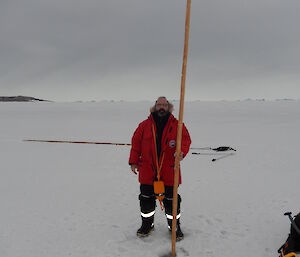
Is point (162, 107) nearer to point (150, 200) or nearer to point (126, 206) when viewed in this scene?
point (150, 200)

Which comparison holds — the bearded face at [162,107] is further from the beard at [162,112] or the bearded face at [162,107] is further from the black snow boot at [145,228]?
the black snow boot at [145,228]

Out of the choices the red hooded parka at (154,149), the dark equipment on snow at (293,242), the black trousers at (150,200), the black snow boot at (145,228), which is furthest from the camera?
the black snow boot at (145,228)

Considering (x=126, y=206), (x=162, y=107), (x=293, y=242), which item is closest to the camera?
(x=293, y=242)

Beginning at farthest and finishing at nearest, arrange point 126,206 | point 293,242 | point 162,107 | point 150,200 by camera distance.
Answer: point 126,206 < point 150,200 < point 162,107 < point 293,242

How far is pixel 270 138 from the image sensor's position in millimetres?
A: 15523

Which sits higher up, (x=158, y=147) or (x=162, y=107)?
(x=162, y=107)

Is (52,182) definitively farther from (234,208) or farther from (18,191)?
(234,208)

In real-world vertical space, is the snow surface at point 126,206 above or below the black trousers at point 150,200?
below

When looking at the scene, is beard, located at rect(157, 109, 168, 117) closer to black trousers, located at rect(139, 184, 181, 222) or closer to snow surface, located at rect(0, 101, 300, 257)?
black trousers, located at rect(139, 184, 181, 222)

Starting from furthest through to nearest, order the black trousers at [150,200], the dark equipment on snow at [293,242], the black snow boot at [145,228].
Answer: the black snow boot at [145,228] < the black trousers at [150,200] < the dark equipment on snow at [293,242]

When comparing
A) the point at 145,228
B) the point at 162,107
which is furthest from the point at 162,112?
the point at 145,228

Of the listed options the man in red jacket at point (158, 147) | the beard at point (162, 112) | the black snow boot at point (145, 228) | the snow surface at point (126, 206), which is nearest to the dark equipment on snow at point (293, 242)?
the snow surface at point (126, 206)

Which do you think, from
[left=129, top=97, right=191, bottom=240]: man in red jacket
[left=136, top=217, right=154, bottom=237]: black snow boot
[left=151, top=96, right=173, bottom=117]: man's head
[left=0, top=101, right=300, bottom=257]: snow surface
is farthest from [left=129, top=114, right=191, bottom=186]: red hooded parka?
[left=0, top=101, right=300, bottom=257]: snow surface

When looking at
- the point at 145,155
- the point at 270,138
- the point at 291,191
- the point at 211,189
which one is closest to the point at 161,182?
the point at 145,155
